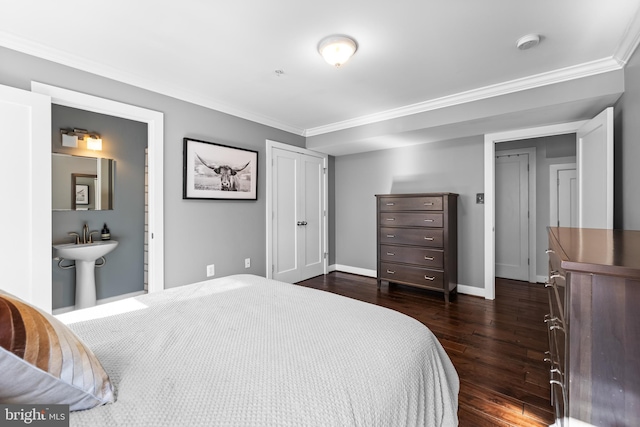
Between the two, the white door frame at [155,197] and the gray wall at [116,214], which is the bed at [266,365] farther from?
the gray wall at [116,214]

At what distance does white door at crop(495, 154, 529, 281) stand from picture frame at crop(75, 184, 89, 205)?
5.83 metres

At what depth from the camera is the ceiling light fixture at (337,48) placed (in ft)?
6.79

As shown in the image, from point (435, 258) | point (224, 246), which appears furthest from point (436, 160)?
point (224, 246)

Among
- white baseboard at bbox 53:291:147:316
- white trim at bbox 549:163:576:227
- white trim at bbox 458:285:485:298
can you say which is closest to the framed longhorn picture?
white baseboard at bbox 53:291:147:316

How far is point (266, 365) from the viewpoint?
92 cm

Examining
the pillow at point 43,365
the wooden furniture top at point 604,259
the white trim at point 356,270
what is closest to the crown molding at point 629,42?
the wooden furniture top at point 604,259

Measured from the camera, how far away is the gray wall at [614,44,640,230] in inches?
79.1

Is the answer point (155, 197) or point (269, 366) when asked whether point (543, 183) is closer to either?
point (269, 366)

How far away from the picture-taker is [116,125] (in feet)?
11.8

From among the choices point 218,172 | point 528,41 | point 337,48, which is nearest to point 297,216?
point 218,172

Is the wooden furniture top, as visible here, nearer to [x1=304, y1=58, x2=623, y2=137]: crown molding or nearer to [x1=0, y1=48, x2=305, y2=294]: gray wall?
[x1=304, y1=58, x2=623, y2=137]: crown molding

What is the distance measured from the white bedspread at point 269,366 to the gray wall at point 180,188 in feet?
5.58

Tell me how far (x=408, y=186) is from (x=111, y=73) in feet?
12.5

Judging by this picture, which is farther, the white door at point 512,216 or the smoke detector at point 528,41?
→ the white door at point 512,216
